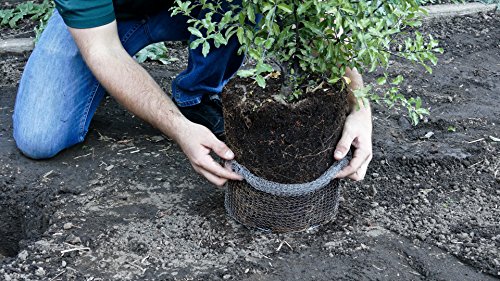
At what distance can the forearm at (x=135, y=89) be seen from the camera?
282cm

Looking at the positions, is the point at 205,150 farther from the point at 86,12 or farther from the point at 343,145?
the point at 86,12

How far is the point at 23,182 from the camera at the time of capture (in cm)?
334

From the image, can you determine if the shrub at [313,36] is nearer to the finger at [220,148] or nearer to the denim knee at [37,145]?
the finger at [220,148]

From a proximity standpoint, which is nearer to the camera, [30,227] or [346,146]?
[346,146]

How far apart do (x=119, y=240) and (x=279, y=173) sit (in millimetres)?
690

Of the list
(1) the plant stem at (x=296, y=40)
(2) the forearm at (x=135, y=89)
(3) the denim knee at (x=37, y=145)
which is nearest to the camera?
(1) the plant stem at (x=296, y=40)

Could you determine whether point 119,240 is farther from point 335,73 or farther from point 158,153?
point 335,73

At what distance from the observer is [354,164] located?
2.78 m

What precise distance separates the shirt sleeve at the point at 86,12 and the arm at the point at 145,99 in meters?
0.03

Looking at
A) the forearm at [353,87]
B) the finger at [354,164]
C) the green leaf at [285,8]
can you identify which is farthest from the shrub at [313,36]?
the finger at [354,164]

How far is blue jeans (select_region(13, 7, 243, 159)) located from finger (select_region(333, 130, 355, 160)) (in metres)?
1.04

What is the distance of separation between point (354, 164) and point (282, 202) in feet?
1.00

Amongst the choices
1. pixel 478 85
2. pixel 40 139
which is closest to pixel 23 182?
pixel 40 139

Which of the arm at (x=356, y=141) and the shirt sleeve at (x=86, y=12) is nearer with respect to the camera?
the arm at (x=356, y=141)
